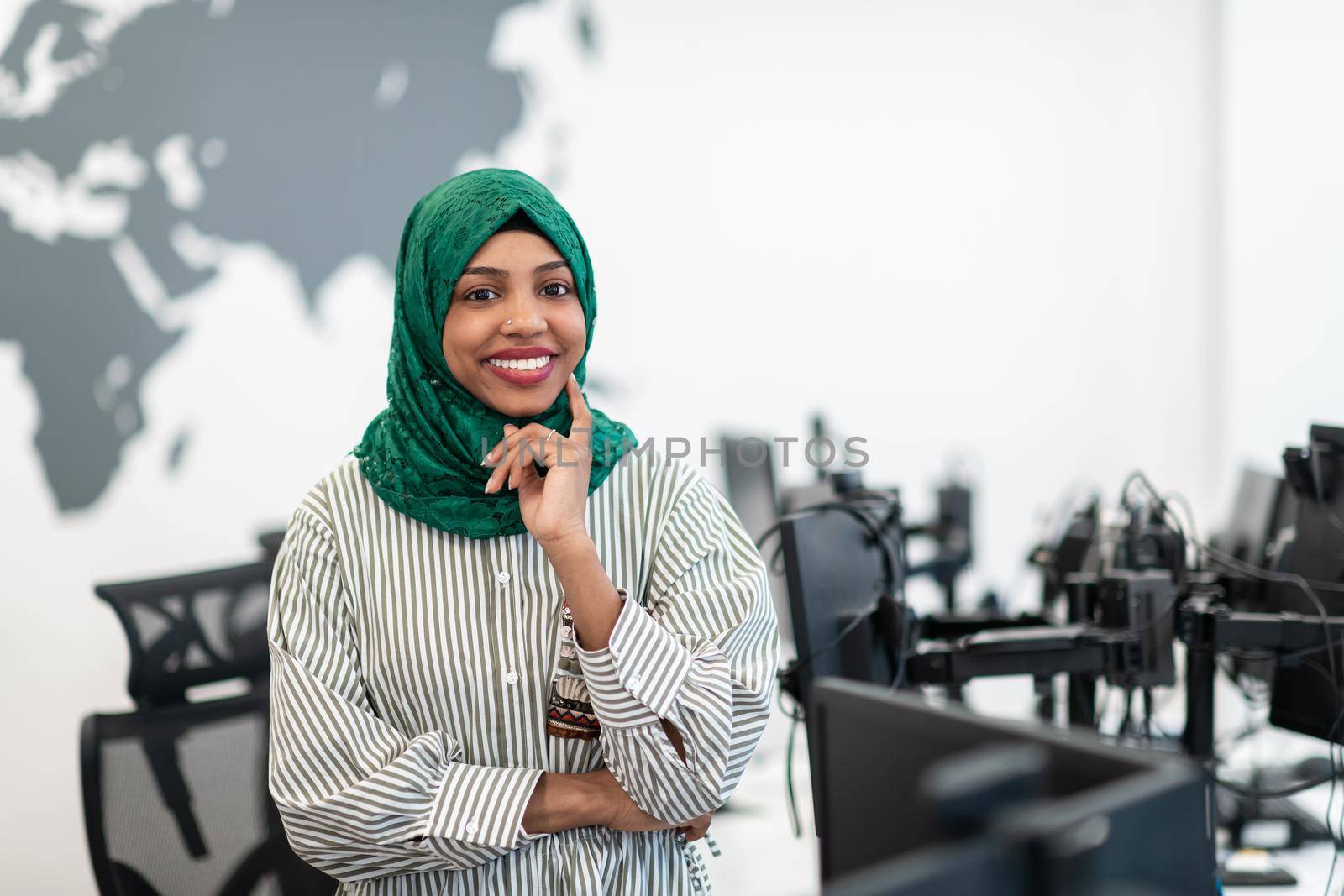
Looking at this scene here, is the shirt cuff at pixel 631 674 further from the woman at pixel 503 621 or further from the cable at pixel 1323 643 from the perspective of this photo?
the cable at pixel 1323 643

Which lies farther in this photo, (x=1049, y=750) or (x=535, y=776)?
(x=535, y=776)

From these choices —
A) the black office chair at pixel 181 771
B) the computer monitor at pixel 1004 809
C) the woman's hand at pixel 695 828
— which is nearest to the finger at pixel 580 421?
the woman's hand at pixel 695 828

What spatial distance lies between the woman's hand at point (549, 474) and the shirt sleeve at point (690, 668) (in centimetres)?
11

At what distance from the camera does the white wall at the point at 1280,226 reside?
12.6ft

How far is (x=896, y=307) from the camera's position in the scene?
Answer: 172 inches

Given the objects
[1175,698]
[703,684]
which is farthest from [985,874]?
[1175,698]

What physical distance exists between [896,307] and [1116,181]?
1137mm

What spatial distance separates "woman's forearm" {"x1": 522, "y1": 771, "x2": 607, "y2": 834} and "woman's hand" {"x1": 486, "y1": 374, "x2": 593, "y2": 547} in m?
0.26

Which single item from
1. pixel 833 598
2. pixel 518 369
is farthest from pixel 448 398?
pixel 833 598

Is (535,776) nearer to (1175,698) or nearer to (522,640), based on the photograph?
(522,640)

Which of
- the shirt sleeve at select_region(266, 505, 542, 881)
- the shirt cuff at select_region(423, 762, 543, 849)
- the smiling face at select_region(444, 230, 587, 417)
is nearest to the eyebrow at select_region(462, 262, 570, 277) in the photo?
the smiling face at select_region(444, 230, 587, 417)

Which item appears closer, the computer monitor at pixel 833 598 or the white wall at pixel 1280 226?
the computer monitor at pixel 833 598

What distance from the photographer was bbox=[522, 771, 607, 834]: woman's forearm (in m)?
1.19

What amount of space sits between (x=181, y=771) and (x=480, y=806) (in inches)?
31.1
